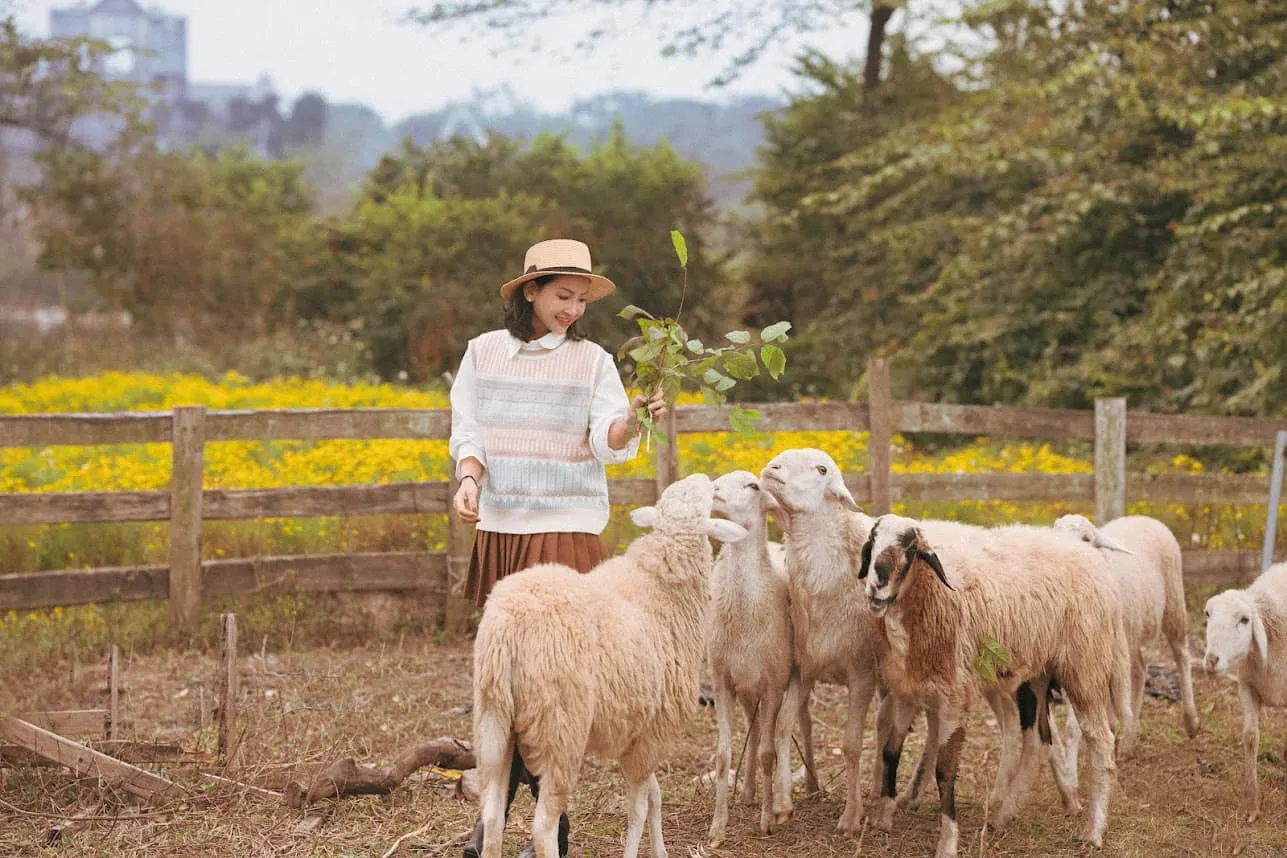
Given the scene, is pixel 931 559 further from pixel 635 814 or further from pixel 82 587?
pixel 82 587

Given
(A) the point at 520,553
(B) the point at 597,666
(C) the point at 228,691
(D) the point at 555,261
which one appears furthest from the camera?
(C) the point at 228,691

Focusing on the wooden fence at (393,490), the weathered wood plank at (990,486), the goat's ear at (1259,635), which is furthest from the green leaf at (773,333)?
the weathered wood plank at (990,486)

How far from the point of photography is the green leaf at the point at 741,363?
3.96 metres

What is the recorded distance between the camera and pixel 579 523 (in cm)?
412

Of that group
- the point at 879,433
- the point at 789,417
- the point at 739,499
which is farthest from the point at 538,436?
the point at 879,433

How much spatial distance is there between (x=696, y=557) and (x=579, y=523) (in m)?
0.43

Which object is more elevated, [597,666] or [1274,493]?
[1274,493]

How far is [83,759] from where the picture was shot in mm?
4473

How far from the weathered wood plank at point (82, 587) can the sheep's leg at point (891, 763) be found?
14.8 feet

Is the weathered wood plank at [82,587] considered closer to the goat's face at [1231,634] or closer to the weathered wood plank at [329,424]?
the weathered wood plank at [329,424]

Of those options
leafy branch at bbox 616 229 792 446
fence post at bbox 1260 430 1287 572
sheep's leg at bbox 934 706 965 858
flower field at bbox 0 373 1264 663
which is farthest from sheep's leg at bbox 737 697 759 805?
fence post at bbox 1260 430 1287 572

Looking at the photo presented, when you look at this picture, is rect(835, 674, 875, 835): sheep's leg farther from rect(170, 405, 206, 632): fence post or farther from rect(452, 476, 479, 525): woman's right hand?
rect(170, 405, 206, 632): fence post

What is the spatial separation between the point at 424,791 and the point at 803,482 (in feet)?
6.67

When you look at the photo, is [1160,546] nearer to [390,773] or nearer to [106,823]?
[390,773]
